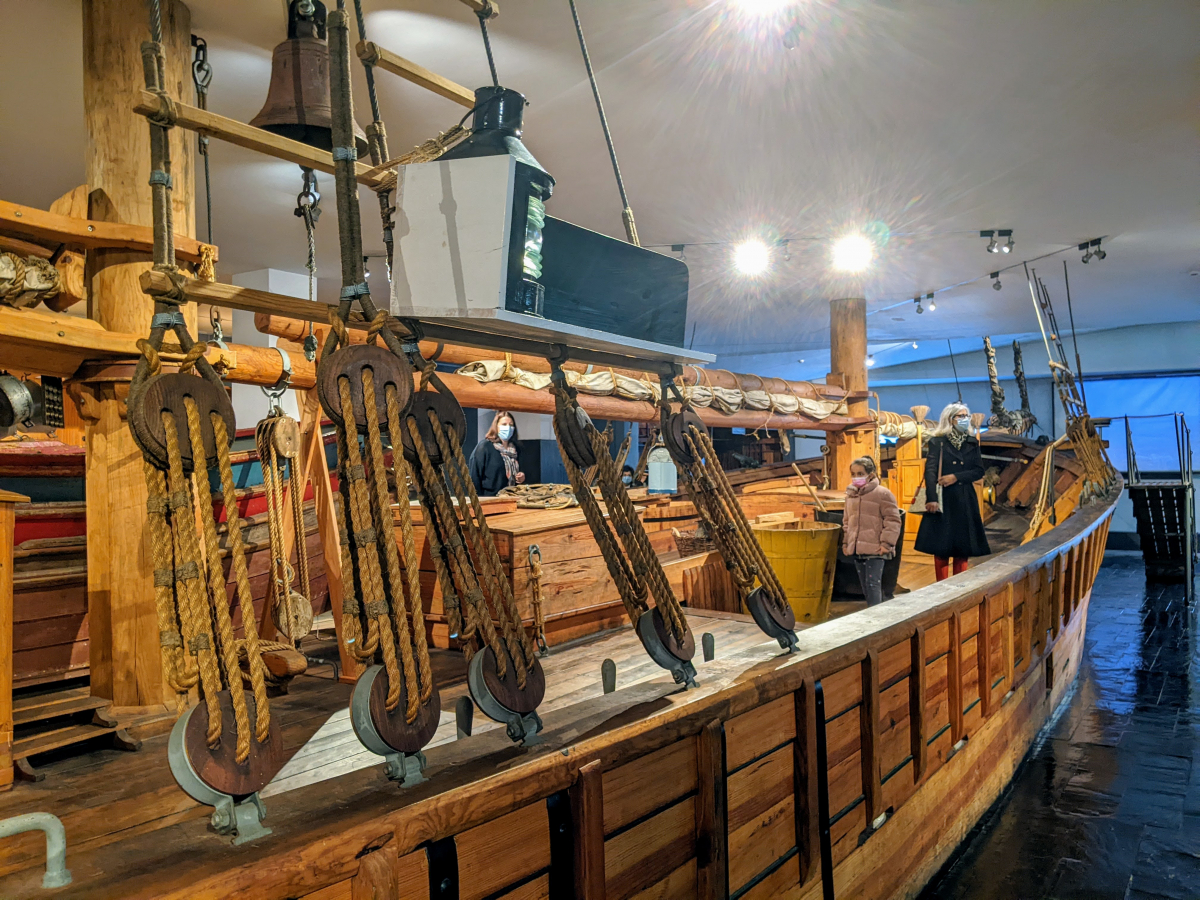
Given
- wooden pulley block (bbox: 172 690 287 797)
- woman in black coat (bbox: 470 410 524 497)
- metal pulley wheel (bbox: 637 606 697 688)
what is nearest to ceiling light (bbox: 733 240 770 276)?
woman in black coat (bbox: 470 410 524 497)

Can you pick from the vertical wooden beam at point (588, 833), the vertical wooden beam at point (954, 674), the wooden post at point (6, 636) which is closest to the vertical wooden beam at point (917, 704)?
the vertical wooden beam at point (954, 674)

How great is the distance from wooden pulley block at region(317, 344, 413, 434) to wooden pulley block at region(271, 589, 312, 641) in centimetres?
223

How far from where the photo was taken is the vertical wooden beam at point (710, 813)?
73.2 inches

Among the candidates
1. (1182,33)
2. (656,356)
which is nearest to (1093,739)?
(1182,33)

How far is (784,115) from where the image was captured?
161 inches

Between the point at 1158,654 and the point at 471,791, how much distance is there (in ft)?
24.8

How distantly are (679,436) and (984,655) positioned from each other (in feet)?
6.92

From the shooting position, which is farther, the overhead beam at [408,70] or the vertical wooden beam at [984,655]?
the vertical wooden beam at [984,655]

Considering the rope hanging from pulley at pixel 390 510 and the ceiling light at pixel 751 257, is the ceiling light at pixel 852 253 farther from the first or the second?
the rope hanging from pulley at pixel 390 510

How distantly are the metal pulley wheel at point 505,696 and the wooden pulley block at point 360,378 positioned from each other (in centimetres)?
54

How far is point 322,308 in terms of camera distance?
5.11 feet

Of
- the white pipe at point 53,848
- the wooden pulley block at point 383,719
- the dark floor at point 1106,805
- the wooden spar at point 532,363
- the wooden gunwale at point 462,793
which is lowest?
the dark floor at point 1106,805

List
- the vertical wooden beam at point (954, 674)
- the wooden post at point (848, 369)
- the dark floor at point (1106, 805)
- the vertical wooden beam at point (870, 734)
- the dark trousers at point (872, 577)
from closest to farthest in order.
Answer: the vertical wooden beam at point (870, 734), the vertical wooden beam at point (954, 674), the dark floor at point (1106, 805), the dark trousers at point (872, 577), the wooden post at point (848, 369)

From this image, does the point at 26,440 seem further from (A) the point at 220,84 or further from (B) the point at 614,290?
(B) the point at 614,290
